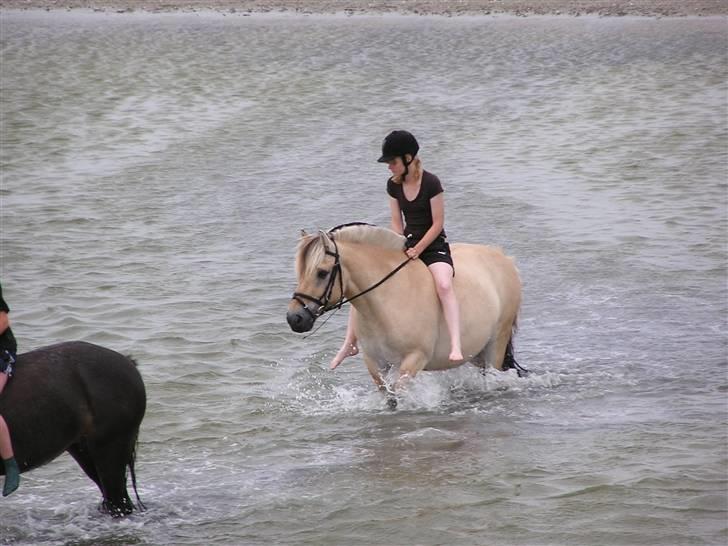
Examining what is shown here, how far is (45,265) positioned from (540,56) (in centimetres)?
2257

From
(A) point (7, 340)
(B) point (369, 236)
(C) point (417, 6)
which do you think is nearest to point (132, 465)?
(A) point (7, 340)

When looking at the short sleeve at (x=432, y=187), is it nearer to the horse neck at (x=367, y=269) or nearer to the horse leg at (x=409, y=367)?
the horse neck at (x=367, y=269)

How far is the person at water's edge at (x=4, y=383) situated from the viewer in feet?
22.7

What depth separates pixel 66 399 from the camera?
7184 millimetres

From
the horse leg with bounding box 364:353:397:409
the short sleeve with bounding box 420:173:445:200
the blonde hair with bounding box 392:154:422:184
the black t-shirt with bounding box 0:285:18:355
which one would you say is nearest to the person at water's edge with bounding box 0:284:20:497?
the black t-shirt with bounding box 0:285:18:355

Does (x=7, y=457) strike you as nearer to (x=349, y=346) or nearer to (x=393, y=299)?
(x=393, y=299)

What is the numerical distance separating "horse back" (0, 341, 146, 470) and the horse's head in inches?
66.5

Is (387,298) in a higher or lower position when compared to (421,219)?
lower

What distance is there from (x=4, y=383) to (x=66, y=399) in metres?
0.37

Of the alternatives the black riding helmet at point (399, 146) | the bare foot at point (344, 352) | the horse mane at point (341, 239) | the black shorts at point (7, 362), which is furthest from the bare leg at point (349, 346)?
the black shorts at point (7, 362)

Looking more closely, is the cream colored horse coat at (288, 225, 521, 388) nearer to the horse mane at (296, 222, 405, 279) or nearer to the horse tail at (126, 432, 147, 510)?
the horse mane at (296, 222, 405, 279)

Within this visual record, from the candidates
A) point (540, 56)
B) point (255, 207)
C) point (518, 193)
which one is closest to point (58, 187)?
point (255, 207)

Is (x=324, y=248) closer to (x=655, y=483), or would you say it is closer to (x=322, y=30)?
(x=655, y=483)

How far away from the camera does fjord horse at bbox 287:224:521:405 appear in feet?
29.2
